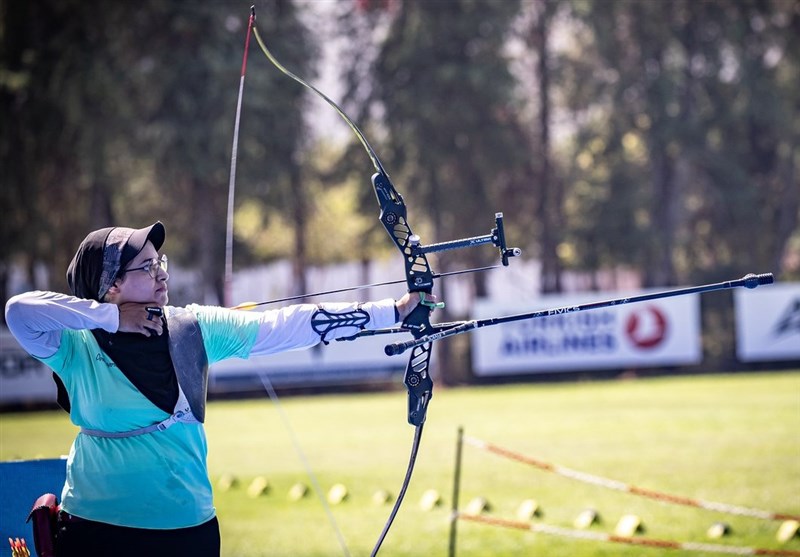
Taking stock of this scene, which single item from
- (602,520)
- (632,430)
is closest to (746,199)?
(632,430)

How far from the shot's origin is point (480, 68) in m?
31.9

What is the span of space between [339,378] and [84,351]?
70.3ft

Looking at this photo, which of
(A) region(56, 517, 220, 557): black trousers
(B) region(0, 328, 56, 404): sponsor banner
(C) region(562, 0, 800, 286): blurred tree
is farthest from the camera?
(C) region(562, 0, 800, 286): blurred tree

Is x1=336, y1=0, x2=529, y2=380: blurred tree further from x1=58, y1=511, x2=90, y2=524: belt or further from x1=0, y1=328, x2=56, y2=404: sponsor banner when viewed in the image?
x1=58, y1=511, x2=90, y2=524: belt

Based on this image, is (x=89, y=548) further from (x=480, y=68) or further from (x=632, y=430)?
(x=480, y=68)

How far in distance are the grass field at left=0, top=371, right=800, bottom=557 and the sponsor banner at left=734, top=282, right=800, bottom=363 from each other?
6.95ft

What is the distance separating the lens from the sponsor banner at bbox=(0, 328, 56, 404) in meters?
21.8

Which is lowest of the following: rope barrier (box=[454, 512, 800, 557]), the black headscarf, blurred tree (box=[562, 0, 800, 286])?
rope barrier (box=[454, 512, 800, 557])

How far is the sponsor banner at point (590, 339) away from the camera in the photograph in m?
24.8

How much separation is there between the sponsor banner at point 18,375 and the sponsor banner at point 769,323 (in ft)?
49.4

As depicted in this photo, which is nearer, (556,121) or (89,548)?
(89,548)

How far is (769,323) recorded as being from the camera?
83.3 ft

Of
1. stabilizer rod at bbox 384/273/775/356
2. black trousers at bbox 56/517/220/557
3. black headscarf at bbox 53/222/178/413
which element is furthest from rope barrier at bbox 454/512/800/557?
black headscarf at bbox 53/222/178/413

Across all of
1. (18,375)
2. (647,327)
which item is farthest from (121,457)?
(647,327)
